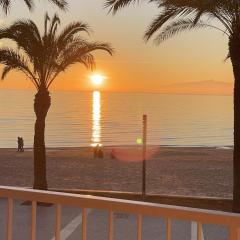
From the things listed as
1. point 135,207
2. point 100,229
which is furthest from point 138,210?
point 100,229

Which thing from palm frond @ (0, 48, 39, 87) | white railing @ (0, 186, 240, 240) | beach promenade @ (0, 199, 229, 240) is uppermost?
palm frond @ (0, 48, 39, 87)

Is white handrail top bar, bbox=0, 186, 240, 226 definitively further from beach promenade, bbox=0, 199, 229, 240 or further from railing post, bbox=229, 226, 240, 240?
beach promenade, bbox=0, 199, 229, 240

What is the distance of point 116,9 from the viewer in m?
13.2

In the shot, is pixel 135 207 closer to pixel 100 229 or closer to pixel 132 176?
pixel 100 229

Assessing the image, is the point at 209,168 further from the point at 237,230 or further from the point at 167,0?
the point at 237,230

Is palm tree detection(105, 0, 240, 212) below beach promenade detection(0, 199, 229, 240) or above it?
above

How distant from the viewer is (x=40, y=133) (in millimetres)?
14125

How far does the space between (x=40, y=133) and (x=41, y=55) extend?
2150 mm

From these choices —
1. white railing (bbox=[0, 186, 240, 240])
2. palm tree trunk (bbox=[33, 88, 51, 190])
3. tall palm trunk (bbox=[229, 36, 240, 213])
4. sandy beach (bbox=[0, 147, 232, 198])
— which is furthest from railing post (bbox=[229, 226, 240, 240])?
sandy beach (bbox=[0, 147, 232, 198])

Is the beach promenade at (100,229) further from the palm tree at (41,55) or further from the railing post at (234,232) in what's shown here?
the railing post at (234,232)

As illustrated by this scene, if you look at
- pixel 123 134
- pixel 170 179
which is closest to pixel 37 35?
pixel 170 179

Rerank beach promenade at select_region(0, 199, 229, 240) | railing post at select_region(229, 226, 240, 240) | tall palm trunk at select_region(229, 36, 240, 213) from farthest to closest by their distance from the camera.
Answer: tall palm trunk at select_region(229, 36, 240, 213)
beach promenade at select_region(0, 199, 229, 240)
railing post at select_region(229, 226, 240, 240)

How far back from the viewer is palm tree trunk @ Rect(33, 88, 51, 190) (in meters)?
13.9

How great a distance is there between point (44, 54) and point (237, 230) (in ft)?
39.5
